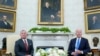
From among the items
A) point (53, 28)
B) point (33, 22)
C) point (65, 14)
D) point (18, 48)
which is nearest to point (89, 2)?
point (65, 14)

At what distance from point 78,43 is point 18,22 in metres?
3.28

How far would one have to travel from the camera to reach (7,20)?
7.55 m

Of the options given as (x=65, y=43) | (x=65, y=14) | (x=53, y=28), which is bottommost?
(x=65, y=43)

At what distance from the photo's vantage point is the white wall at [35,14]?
25.8 ft

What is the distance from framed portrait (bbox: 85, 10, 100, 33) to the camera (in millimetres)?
7398

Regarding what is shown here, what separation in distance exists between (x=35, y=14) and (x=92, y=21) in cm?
237

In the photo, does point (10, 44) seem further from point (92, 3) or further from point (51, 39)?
point (92, 3)

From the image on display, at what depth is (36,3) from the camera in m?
8.14

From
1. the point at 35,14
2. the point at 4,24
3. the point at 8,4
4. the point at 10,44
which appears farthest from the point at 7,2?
the point at 10,44

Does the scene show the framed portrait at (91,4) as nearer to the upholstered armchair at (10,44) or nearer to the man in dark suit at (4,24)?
the man in dark suit at (4,24)

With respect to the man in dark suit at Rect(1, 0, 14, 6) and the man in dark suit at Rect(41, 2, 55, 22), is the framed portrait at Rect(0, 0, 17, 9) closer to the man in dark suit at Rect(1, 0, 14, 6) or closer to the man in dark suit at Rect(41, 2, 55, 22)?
the man in dark suit at Rect(1, 0, 14, 6)

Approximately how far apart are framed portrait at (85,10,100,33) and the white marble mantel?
0.72 m

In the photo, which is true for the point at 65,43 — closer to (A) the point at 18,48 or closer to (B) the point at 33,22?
(B) the point at 33,22

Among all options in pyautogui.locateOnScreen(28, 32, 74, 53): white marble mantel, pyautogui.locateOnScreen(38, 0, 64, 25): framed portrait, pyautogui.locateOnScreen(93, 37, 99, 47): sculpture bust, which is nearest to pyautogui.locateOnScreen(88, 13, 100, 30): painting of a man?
pyautogui.locateOnScreen(93, 37, 99, 47): sculpture bust
